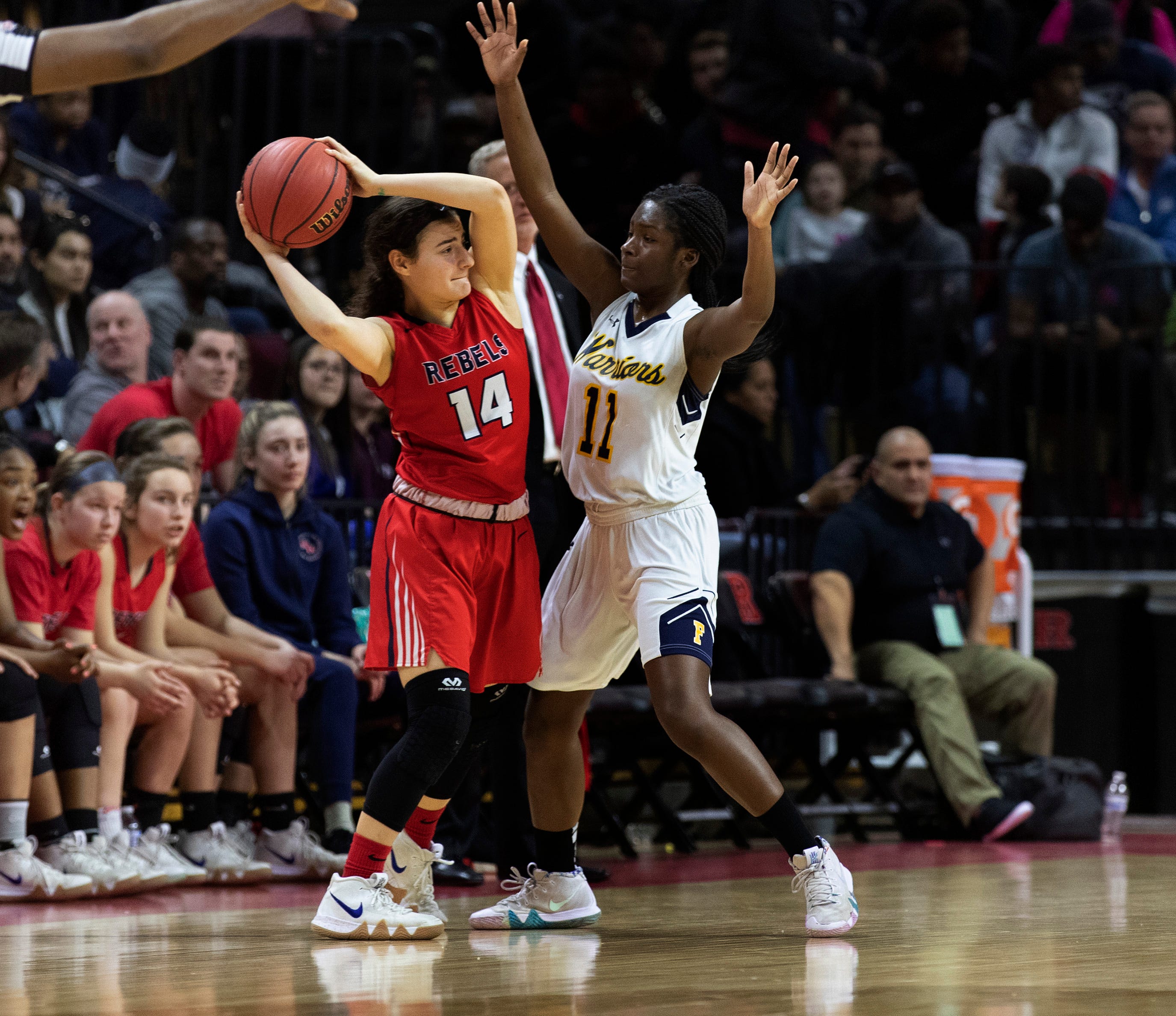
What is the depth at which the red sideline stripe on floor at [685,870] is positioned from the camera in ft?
15.8

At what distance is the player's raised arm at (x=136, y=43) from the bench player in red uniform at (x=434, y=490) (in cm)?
69

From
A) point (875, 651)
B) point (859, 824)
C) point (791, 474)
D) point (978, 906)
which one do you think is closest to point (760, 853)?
point (859, 824)

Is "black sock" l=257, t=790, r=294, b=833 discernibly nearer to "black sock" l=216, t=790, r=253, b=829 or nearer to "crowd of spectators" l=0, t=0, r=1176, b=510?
"black sock" l=216, t=790, r=253, b=829

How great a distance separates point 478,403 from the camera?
422cm

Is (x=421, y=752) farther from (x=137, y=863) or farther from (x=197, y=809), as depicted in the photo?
(x=197, y=809)

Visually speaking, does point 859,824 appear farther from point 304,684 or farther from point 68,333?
point 68,333

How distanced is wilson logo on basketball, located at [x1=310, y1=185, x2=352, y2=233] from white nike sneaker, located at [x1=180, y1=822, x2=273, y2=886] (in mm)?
2398

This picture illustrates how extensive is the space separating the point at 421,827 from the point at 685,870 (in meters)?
2.06

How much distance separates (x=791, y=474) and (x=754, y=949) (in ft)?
17.5

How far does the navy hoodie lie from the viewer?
5.98 metres

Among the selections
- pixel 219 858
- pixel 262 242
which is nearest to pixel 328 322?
pixel 262 242

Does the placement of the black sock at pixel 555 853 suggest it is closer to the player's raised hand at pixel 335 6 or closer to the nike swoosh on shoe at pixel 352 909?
the nike swoosh on shoe at pixel 352 909

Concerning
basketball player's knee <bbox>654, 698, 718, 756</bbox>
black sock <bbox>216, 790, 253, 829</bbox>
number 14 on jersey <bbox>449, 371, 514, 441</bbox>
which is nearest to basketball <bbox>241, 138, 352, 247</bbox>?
number 14 on jersey <bbox>449, 371, 514, 441</bbox>

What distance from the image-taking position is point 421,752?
396 cm
